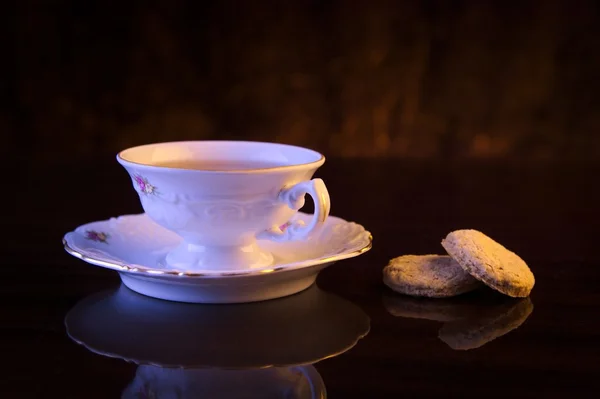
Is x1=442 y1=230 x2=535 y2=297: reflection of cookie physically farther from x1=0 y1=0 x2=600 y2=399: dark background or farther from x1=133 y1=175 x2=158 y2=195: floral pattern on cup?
x1=0 y1=0 x2=600 y2=399: dark background

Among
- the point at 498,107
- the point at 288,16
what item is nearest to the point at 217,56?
the point at 288,16

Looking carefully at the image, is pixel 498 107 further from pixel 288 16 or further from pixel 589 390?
pixel 589 390

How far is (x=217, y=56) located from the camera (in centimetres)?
193

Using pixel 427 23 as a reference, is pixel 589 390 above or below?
below

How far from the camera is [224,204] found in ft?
2.52

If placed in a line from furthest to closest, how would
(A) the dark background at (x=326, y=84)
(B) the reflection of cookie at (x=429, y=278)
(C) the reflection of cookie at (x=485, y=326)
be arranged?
(A) the dark background at (x=326, y=84)
(B) the reflection of cookie at (x=429, y=278)
(C) the reflection of cookie at (x=485, y=326)

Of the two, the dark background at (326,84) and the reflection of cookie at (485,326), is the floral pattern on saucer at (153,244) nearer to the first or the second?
the reflection of cookie at (485,326)

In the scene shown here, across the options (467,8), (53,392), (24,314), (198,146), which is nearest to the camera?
(53,392)

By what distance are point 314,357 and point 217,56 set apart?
1387 mm

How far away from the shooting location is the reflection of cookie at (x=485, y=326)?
70 cm

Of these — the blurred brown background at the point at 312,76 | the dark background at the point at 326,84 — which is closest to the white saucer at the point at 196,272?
the dark background at the point at 326,84

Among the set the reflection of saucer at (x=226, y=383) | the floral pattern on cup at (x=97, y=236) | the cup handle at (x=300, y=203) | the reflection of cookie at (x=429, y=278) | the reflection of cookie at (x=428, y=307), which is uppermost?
the cup handle at (x=300, y=203)

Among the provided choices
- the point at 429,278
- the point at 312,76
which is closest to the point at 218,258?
the point at 429,278

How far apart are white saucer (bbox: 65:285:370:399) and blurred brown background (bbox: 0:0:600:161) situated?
1.18 m
